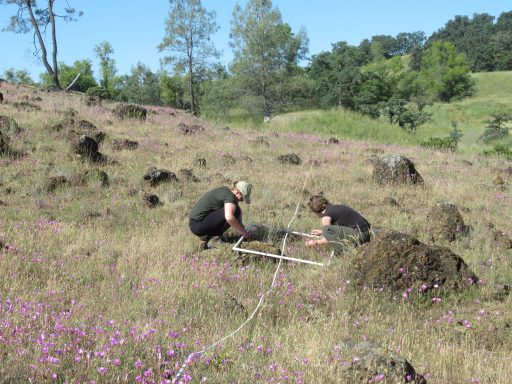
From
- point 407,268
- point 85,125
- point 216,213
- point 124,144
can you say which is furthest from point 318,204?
point 85,125

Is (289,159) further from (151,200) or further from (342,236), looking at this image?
(342,236)

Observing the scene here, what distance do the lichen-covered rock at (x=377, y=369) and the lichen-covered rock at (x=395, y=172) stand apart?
374 inches

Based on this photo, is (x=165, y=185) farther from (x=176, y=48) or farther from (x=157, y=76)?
(x=157, y=76)

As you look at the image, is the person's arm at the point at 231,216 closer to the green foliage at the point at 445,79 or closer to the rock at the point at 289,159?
the rock at the point at 289,159

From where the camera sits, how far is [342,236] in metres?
7.05

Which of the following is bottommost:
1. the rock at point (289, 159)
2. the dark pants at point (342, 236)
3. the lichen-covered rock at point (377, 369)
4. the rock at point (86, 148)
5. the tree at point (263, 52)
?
the lichen-covered rock at point (377, 369)

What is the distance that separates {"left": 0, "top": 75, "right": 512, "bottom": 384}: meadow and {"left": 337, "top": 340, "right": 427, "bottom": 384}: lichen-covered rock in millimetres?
35

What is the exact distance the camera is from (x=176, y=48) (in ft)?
130

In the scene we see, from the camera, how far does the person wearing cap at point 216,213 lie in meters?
7.28

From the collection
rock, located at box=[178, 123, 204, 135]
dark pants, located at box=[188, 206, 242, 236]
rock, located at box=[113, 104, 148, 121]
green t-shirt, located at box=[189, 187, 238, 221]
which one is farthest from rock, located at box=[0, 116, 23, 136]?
dark pants, located at box=[188, 206, 242, 236]

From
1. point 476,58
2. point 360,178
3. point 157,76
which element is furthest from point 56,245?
point 476,58

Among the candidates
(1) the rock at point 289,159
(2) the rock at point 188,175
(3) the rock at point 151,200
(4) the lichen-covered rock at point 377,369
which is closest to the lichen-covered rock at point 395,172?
(1) the rock at point 289,159

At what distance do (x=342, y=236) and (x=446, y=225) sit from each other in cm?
227

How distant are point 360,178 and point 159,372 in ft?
34.0
